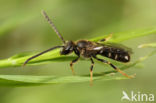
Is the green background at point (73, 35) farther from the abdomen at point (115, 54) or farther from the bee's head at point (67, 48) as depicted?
the bee's head at point (67, 48)

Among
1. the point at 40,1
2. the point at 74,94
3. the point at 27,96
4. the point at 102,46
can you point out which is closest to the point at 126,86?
the point at 74,94

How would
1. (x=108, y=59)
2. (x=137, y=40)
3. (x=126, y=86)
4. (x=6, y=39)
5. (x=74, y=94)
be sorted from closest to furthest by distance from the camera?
1. (x=108, y=59)
2. (x=74, y=94)
3. (x=126, y=86)
4. (x=137, y=40)
5. (x=6, y=39)

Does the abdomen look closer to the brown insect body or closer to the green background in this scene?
the brown insect body

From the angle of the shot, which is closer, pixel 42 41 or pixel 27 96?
pixel 27 96

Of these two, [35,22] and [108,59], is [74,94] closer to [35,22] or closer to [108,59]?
[108,59]

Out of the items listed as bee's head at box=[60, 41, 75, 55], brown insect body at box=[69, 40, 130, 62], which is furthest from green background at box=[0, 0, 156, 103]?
bee's head at box=[60, 41, 75, 55]

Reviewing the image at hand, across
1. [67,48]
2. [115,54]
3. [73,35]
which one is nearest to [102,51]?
[115,54]

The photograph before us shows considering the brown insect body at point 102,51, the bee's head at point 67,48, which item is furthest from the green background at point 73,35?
the bee's head at point 67,48
